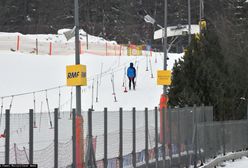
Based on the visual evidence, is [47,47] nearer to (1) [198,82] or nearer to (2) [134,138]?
(1) [198,82]

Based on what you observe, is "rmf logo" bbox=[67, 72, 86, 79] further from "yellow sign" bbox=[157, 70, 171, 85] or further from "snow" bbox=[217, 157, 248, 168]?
"yellow sign" bbox=[157, 70, 171, 85]

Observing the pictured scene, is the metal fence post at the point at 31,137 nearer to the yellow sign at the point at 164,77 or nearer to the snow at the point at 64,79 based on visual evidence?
the yellow sign at the point at 164,77

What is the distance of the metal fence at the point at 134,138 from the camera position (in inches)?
413

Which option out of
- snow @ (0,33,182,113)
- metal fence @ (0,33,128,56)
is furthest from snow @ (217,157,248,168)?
metal fence @ (0,33,128,56)

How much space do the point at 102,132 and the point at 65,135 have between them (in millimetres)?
1322

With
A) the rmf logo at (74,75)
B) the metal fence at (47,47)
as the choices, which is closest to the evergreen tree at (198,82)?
the rmf logo at (74,75)

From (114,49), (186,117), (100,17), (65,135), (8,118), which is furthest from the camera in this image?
(100,17)

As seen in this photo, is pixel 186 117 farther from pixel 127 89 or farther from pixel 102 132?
pixel 127 89

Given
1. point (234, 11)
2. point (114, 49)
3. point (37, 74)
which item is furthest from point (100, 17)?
point (37, 74)

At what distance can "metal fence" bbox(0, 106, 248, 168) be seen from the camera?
34.4ft

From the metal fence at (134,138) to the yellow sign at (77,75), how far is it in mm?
1270

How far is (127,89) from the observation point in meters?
39.2

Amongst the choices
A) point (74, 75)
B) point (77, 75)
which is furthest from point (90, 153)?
point (74, 75)

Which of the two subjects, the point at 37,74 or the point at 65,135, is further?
the point at 37,74
